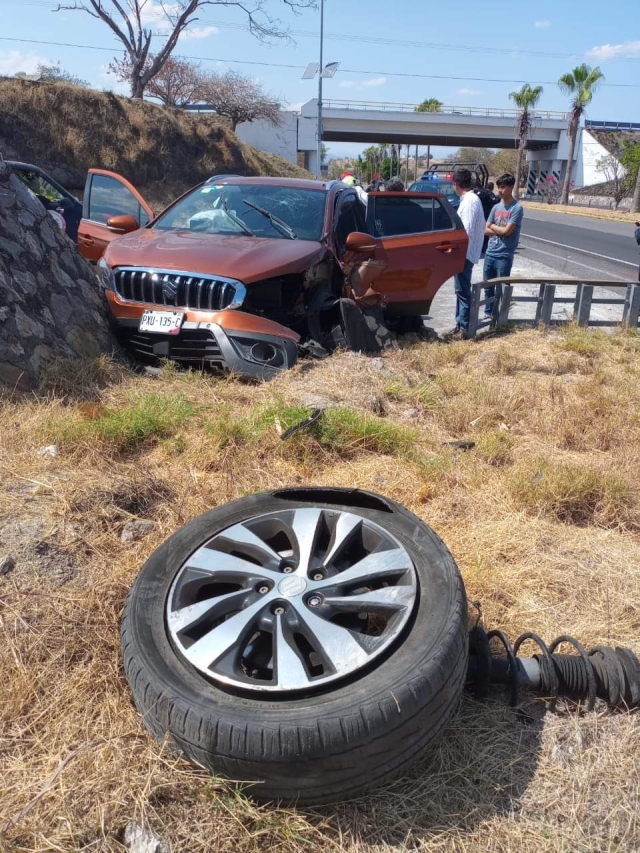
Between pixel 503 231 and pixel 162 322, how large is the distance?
5.15m

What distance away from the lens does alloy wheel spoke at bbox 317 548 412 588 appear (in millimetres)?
2180

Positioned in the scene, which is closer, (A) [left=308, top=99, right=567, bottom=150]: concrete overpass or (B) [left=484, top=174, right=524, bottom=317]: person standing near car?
(B) [left=484, top=174, right=524, bottom=317]: person standing near car

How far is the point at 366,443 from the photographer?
4.05 m

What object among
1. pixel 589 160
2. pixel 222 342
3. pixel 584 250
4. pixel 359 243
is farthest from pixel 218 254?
pixel 589 160

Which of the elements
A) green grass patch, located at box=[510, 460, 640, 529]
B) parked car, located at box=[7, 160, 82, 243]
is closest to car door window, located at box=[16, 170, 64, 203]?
parked car, located at box=[7, 160, 82, 243]

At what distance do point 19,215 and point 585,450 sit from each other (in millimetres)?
4556

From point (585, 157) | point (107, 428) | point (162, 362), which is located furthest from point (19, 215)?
point (585, 157)

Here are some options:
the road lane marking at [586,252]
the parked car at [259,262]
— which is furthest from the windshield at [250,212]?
the road lane marking at [586,252]

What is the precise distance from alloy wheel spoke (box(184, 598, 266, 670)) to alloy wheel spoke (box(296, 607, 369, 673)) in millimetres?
160

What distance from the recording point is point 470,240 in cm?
825

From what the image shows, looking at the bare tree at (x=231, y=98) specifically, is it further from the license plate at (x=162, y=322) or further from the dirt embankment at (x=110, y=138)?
the license plate at (x=162, y=322)

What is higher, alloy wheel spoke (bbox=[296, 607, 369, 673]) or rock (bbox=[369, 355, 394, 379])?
alloy wheel spoke (bbox=[296, 607, 369, 673])

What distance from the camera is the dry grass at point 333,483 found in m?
1.79

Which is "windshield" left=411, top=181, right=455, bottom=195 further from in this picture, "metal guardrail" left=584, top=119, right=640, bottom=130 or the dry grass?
"metal guardrail" left=584, top=119, right=640, bottom=130
